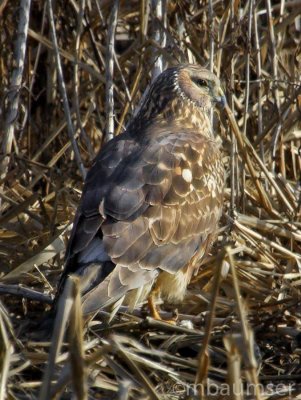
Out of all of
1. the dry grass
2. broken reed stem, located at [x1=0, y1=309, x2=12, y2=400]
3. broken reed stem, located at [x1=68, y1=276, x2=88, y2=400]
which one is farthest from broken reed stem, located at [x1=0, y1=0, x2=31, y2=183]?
broken reed stem, located at [x1=68, y1=276, x2=88, y2=400]

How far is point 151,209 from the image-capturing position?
445 centimetres

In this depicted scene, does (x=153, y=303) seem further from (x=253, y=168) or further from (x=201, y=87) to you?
(x=201, y=87)

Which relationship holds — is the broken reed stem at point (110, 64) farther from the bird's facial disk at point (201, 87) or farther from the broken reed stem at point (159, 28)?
the bird's facial disk at point (201, 87)

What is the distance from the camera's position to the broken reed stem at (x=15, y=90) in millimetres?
5203

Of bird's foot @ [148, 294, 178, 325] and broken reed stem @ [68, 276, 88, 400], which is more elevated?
broken reed stem @ [68, 276, 88, 400]

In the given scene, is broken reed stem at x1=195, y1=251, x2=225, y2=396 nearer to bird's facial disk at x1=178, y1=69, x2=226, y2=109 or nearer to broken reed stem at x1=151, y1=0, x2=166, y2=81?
bird's facial disk at x1=178, y1=69, x2=226, y2=109

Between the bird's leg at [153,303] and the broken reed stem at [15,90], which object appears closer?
the bird's leg at [153,303]

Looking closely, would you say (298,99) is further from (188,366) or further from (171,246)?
(188,366)

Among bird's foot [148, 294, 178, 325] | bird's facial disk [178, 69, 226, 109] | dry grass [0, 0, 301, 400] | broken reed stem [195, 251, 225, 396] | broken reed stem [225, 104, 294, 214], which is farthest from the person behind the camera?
bird's facial disk [178, 69, 226, 109]

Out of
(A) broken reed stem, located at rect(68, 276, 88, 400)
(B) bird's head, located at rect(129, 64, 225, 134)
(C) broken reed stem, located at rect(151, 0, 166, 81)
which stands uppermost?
(C) broken reed stem, located at rect(151, 0, 166, 81)

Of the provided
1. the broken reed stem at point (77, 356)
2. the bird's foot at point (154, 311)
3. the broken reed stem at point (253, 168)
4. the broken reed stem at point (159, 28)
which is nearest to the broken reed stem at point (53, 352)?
the broken reed stem at point (77, 356)

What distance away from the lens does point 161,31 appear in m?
5.34

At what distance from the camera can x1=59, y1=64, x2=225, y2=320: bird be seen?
425 centimetres

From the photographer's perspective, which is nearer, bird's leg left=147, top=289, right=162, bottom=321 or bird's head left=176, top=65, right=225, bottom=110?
bird's leg left=147, top=289, right=162, bottom=321
